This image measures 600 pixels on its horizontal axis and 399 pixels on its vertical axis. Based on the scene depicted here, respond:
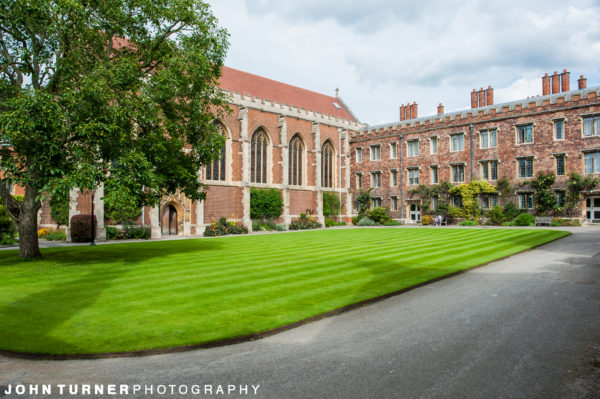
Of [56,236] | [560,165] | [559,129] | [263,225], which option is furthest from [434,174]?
[56,236]

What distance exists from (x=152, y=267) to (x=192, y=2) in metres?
8.62

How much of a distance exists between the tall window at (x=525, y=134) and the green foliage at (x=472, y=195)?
406cm

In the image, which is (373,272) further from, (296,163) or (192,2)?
(296,163)

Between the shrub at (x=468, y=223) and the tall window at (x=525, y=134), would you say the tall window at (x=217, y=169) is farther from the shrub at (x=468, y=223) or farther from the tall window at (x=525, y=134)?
the tall window at (x=525, y=134)

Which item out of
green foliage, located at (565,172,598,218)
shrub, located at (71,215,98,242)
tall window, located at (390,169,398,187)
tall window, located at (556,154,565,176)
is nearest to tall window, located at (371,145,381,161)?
tall window, located at (390,169,398,187)

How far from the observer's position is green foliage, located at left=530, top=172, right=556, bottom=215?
92.8ft

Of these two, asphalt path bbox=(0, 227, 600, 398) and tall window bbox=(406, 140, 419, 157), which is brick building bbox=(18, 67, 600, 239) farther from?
asphalt path bbox=(0, 227, 600, 398)

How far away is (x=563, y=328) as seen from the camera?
5598 millimetres

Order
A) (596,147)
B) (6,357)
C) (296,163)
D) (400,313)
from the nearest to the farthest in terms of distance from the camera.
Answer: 1. (6,357)
2. (400,313)
3. (596,147)
4. (296,163)

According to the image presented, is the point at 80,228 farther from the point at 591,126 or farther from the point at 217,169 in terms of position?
the point at 591,126

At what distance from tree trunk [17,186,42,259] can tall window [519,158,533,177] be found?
102 feet

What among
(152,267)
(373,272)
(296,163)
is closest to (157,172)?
(152,267)

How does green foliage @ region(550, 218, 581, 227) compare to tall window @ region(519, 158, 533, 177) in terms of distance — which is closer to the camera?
green foliage @ region(550, 218, 581, 227)

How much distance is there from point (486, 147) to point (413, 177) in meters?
6.80
